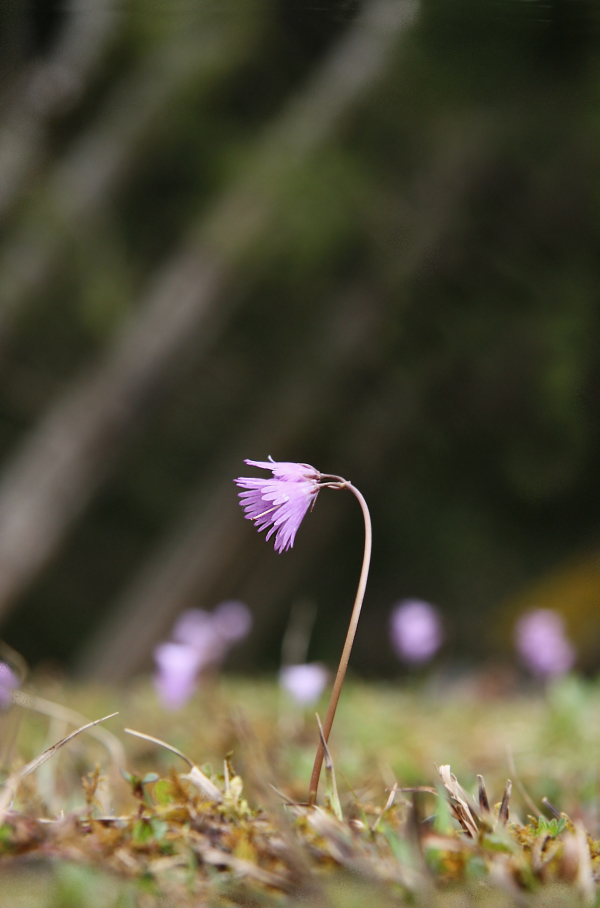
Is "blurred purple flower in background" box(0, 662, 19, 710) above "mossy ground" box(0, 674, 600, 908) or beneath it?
beneath

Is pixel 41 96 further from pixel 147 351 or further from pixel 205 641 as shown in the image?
pixel 205 641

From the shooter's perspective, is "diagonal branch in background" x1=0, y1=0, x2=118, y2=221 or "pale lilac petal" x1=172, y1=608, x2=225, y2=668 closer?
"pale lilac petal" x1=172, y1=608, x2=225, y2=668

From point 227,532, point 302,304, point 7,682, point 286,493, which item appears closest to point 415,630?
point 7,682

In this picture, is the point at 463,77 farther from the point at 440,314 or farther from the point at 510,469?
the point at 510,469

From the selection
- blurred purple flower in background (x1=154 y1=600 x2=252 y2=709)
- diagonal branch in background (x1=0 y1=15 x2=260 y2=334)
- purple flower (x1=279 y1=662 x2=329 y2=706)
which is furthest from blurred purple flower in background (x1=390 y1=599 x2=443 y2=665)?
diagonal branch in background (x1=0 y1=15 x2=260 y2=334)

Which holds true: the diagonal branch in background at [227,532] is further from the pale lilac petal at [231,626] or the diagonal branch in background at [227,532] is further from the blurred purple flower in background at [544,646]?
the pale lilac petal at [231,626]

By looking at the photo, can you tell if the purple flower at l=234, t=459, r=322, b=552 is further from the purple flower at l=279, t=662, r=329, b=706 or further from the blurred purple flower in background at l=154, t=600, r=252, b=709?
the blurred purple flower in background at l=154, t=600, r=252, b=709

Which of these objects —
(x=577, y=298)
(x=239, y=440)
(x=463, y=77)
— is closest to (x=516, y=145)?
(x=463, y=77)
